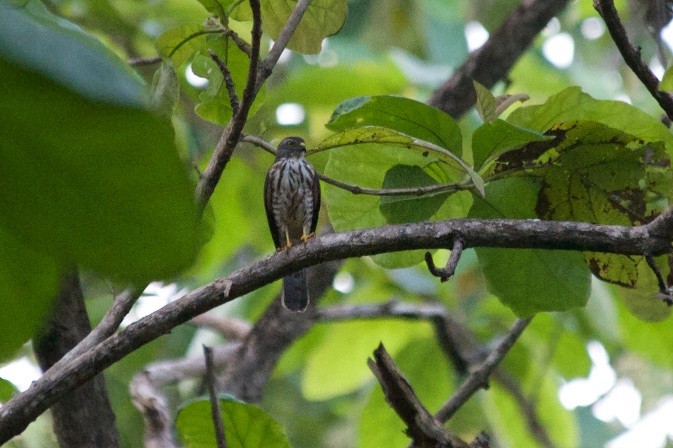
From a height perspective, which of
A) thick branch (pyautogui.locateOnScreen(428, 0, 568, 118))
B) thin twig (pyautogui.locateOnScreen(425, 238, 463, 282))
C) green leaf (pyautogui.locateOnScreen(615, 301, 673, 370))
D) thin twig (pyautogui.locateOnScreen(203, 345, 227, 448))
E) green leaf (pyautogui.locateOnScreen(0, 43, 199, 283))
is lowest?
green leaf (pyautogui.locateOnScreen(0, 43, 199, 283))

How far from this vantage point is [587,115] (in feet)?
6.00

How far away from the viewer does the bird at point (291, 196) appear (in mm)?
3861

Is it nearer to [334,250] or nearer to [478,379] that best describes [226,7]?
[334,250]

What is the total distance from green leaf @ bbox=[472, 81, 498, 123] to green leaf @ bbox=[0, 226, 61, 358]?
4.52 feet

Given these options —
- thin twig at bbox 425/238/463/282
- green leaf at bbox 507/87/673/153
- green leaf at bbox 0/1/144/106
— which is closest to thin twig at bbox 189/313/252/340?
green leaf at bbox 507/87/673/153

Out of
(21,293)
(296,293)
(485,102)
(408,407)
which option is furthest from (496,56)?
(21,293)

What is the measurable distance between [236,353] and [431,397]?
897 millimetres

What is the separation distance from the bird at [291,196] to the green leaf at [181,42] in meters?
1.84

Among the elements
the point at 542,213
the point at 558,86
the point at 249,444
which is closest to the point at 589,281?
the point at 542,213

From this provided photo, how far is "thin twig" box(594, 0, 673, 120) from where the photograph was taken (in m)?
1.45

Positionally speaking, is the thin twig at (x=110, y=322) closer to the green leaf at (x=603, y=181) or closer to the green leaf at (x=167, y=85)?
the green leaf at (x=167, y=85)

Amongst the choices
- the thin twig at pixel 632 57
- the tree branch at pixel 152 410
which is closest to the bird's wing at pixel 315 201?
the tree branch at pixel 152 410

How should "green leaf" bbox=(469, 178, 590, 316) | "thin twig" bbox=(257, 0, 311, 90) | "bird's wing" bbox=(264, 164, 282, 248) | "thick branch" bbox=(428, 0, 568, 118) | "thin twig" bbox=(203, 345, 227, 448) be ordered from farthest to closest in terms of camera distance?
1. "bird's wing" bbox=(264, 164, 282, 248)
2. "thick branch" bbox=(428, 0, 568, 118)
3. "green leaf" bbox=(469, 178, 590, 316)
4. "thin twig" bbox=(257, 0, 311, 90)
5. "thin twig" bbox=(203, 345, 227, 448)

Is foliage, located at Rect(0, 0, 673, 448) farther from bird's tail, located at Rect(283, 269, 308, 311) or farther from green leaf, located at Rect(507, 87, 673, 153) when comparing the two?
bird's tail, located at Rect(283, 269, 308, 311)
